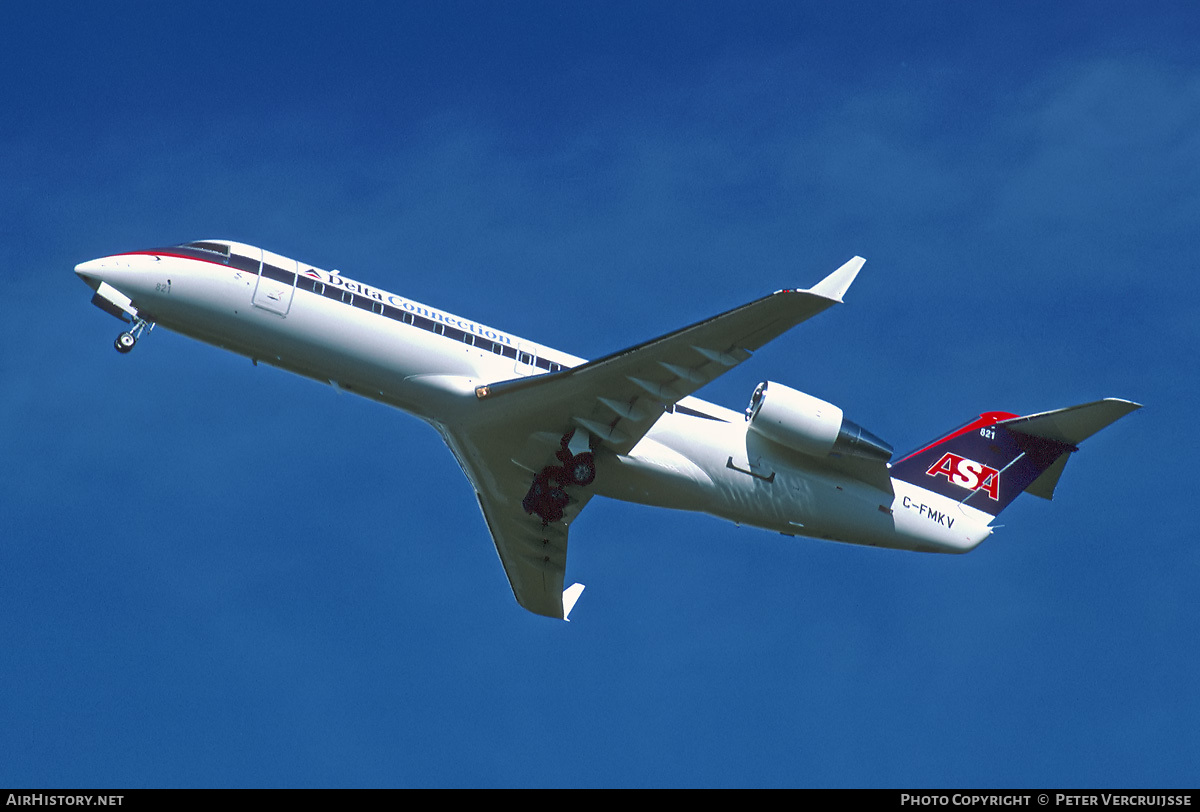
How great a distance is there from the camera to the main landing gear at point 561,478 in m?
24.0

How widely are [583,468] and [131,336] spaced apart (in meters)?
8.59

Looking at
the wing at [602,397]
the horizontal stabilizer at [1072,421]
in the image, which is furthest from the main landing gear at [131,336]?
the horizontal stabilizer at [1072,421]

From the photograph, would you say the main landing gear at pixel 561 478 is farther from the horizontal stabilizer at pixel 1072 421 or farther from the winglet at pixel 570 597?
the horizontal stabilizer at pixel 1072 421

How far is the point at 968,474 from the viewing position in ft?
89.0

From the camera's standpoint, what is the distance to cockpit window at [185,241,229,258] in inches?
924

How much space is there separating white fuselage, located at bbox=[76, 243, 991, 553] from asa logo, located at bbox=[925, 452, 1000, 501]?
4.52ft

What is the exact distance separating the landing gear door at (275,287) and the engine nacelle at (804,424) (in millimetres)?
8941

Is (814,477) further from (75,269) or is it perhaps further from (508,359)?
(75,269)

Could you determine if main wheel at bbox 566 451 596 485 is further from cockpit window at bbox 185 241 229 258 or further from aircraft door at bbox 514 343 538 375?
cockpit window at bbox 185 241 229 258

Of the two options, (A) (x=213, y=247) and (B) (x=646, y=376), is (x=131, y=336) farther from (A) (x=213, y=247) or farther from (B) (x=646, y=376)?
(B) (x=646, y=376)

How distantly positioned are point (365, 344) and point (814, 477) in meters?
9.17
